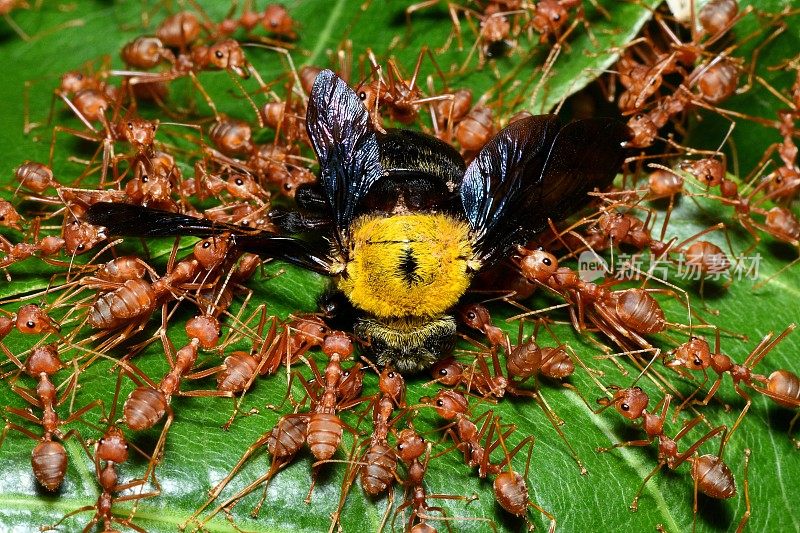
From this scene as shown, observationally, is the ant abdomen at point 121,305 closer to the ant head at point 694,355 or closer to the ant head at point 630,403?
the ant head at point 630,403

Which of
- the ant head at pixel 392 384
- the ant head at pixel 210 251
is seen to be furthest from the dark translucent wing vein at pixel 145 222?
the ant head at pixel 392 384

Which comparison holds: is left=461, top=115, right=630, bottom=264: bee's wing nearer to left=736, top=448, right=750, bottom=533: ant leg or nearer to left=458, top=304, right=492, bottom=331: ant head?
left=458, top=304, right=492, bottom=331: ant head

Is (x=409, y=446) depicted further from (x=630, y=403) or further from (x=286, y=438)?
(x=630, y=403)

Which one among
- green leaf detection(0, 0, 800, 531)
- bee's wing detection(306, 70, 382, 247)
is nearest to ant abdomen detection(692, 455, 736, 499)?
green leaf detection(0, 0, 800, 531)

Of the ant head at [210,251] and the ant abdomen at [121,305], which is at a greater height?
the ant head at [210,251]

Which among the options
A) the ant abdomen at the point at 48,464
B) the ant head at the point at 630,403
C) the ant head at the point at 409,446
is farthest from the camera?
the ant head at the point at 630,403

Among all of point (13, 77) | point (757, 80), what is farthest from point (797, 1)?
point (13, 77)

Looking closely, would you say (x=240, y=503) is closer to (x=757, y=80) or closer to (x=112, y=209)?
(x=112, y=209)
